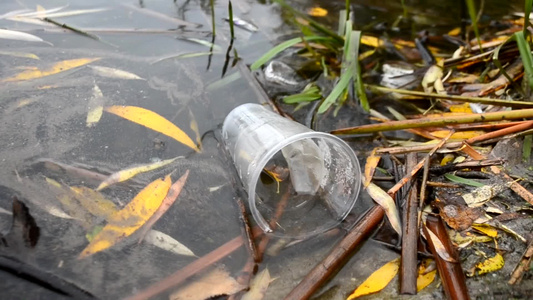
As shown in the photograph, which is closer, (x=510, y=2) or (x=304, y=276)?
(x=304, y=276)

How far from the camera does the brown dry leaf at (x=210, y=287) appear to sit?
138cm

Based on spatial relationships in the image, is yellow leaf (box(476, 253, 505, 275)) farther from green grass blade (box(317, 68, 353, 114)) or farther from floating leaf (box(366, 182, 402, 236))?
green grass blade (box(317, 68, 353, 114))

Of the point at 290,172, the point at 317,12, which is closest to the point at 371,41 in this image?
the point at 317,12

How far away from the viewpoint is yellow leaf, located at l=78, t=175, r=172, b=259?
1498 mm

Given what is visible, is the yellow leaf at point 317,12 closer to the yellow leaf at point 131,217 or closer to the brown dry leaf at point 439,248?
the yellow leaf at point 131,217

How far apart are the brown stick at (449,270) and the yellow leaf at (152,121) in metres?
0.98

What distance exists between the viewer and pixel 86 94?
7.03ft

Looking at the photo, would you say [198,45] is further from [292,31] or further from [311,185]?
[311,185]

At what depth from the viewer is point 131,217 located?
160 cm

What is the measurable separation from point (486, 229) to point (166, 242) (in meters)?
1.07

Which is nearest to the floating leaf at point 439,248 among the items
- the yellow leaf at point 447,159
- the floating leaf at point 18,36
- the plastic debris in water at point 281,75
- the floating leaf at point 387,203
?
the floating leaf at point 387,203

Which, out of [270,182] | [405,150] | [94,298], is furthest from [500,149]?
[94,298]

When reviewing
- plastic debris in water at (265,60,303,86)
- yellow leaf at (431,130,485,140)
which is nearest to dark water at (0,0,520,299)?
plastic debris in water at (265,60,303,86)

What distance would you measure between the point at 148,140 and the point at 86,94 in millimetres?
457
